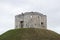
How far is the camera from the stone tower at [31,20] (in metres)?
59.1

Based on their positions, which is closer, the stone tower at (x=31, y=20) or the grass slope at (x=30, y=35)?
the grass slope at (x=30, y=35)

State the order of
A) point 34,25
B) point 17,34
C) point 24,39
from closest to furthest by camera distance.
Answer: point 24,39
point 17,34
point 34,25

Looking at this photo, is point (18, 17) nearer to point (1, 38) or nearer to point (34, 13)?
point (34, 13)

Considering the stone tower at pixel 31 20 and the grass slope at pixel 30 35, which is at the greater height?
the stone tower at pixel 31 20

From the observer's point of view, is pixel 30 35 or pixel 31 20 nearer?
pixel 30 35

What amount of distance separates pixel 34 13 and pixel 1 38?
12.6 metres

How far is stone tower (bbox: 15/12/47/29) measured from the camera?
2325 inches

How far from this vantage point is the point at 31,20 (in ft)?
194

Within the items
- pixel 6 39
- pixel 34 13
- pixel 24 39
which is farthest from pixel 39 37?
pixel 34 13

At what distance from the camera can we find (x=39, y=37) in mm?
49688

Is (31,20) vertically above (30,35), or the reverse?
(31,20)

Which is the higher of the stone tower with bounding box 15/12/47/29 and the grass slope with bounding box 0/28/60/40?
the stone tower with bounding box 15/12/47/29

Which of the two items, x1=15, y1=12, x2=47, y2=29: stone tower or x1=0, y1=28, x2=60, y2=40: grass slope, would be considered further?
x1=15, y1=12, x2=47, y2=29: stone tower

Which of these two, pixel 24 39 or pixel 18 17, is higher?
pixel 18 17
